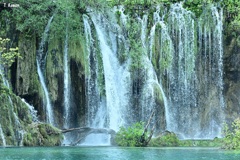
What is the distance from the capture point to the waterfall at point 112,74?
35.4 metres

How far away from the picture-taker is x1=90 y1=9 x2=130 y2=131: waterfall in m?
35.4

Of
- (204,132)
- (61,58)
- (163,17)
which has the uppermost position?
(163,17)

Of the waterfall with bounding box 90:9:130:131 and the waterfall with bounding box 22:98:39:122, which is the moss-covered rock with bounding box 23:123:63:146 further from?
the waterfall with bounding box 90:9:130:131

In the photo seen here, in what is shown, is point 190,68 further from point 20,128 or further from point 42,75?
point 20,128

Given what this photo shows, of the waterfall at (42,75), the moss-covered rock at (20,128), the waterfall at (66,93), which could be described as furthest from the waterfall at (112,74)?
the moss-covered rock at (20,128)

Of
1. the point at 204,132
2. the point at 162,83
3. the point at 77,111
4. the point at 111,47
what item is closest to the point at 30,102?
the point at 77,111

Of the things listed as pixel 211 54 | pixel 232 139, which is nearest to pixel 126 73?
pixel 211 54

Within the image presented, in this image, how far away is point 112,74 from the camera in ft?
120

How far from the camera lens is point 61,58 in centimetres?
3519

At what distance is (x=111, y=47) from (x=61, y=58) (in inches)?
147

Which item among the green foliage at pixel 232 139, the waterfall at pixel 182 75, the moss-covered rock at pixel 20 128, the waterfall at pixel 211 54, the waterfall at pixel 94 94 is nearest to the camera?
the green foliage at pixel 232 139

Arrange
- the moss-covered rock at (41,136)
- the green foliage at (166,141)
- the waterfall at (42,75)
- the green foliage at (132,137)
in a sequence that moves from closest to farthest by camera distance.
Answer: the moss-covered rock at (41,136), the green foliage at (132,137), the green foliage at (166,141), the waterfall at (42,75)

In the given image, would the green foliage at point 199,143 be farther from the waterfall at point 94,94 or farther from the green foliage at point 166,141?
the waterfall at point 94,94

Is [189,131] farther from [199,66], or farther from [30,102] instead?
[30,102]
